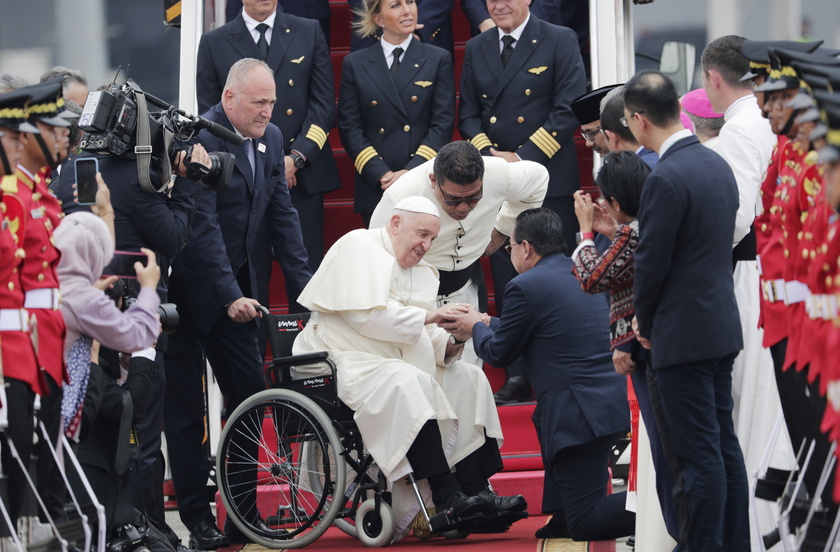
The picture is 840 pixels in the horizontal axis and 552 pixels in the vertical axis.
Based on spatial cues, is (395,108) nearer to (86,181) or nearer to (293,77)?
(293,77)

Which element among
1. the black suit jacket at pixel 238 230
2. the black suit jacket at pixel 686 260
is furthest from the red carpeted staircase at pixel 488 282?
the black suit jacket at pixel 686 260

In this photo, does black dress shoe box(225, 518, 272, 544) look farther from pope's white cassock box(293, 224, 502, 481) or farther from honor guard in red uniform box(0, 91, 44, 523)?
honor guard in red uniform box(0, 91, 44, 523)

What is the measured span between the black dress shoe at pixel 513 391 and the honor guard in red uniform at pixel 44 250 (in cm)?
300

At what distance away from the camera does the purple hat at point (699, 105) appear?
583 cm

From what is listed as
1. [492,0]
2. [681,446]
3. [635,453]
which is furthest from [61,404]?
[492,0]

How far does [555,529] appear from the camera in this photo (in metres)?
5.82

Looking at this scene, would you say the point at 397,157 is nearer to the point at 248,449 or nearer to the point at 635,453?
the point at 248,449

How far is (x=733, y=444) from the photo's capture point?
4.55m

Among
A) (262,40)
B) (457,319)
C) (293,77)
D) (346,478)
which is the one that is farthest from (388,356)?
(262,40)

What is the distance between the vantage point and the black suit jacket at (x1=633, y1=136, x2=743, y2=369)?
4383 mm

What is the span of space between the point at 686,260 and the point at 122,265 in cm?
212

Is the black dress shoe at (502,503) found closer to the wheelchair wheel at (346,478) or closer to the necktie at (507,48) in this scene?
the wheelchair wheel at (346,478)

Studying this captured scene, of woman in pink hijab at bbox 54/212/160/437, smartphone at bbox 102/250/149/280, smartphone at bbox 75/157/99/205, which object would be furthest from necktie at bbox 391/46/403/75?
woman in pink hijab at bbox 54/212/160/437

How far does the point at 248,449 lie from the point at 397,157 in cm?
202
